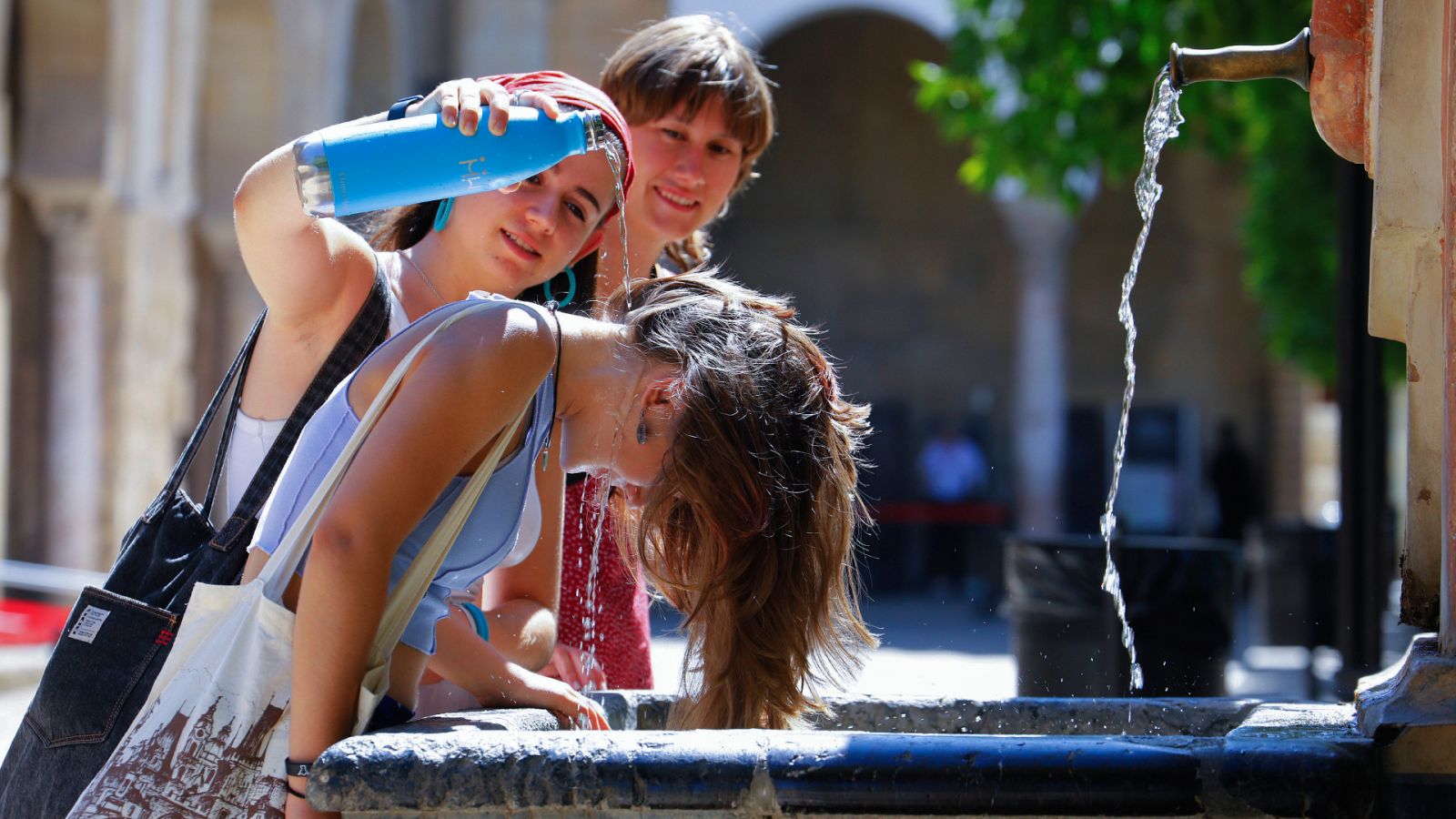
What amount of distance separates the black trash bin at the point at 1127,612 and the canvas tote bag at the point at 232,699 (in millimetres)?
2601

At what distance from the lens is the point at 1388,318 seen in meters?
2.01

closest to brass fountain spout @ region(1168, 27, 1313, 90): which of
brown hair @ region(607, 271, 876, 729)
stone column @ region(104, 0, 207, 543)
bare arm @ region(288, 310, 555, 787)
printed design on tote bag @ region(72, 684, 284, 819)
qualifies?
brown hair @ region(607, 271, 876, 729)

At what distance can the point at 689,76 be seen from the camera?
2834 mm

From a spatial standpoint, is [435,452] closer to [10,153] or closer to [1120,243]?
[10,153]

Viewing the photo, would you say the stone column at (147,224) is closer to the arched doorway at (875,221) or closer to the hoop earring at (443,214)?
the hoop earring at (443,214)

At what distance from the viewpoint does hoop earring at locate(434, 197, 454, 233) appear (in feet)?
6.98

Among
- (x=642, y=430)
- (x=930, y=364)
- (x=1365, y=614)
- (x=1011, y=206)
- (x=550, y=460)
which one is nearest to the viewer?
(x=642, y=430)

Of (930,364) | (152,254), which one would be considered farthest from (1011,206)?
(152,254)

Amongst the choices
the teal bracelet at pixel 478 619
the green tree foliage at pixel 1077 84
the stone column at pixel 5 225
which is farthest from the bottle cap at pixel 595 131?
the stone column at pixel 5 225

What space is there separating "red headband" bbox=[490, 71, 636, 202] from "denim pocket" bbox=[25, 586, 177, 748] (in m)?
0.73

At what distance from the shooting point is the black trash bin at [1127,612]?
4.09m

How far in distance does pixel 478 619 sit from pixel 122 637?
0.43 m

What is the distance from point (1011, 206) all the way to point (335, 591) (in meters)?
14.3

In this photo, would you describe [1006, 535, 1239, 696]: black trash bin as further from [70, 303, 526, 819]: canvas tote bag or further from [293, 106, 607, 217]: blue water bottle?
[70, 303, 526, 819]: canvas tote bag
